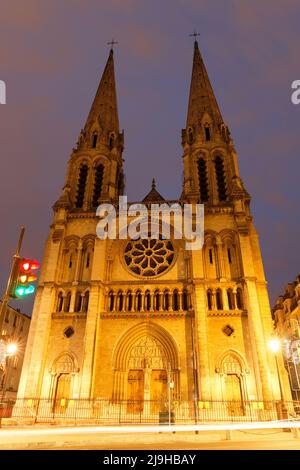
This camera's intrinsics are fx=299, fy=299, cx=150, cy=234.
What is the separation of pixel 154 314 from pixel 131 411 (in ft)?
23.6

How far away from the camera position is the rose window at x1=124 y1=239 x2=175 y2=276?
27.7 meters

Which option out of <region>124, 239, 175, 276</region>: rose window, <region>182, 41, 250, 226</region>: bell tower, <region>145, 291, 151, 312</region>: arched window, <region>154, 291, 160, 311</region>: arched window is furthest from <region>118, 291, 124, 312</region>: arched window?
<region>182, 41, 250, 226</region>: bell tower

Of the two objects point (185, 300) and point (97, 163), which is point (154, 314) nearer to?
point (185, 300)

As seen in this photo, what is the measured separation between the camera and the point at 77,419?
19531 mm

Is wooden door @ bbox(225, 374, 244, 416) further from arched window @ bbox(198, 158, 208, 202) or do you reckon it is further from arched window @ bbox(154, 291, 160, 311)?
arched window @ bbox(198, 158, 208, 202)

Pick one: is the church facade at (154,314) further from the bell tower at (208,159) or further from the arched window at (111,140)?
the arched window at (111,140)

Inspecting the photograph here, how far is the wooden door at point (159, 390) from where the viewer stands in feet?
72.8

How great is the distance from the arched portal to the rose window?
5.14 metres

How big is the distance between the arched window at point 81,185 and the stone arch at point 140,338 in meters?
15.5

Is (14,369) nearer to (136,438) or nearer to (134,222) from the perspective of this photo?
(134,222)

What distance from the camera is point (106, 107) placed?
41.3 metres

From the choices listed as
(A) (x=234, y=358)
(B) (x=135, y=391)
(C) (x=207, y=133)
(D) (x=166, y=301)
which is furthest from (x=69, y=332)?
(C) (x=207, y=133)
